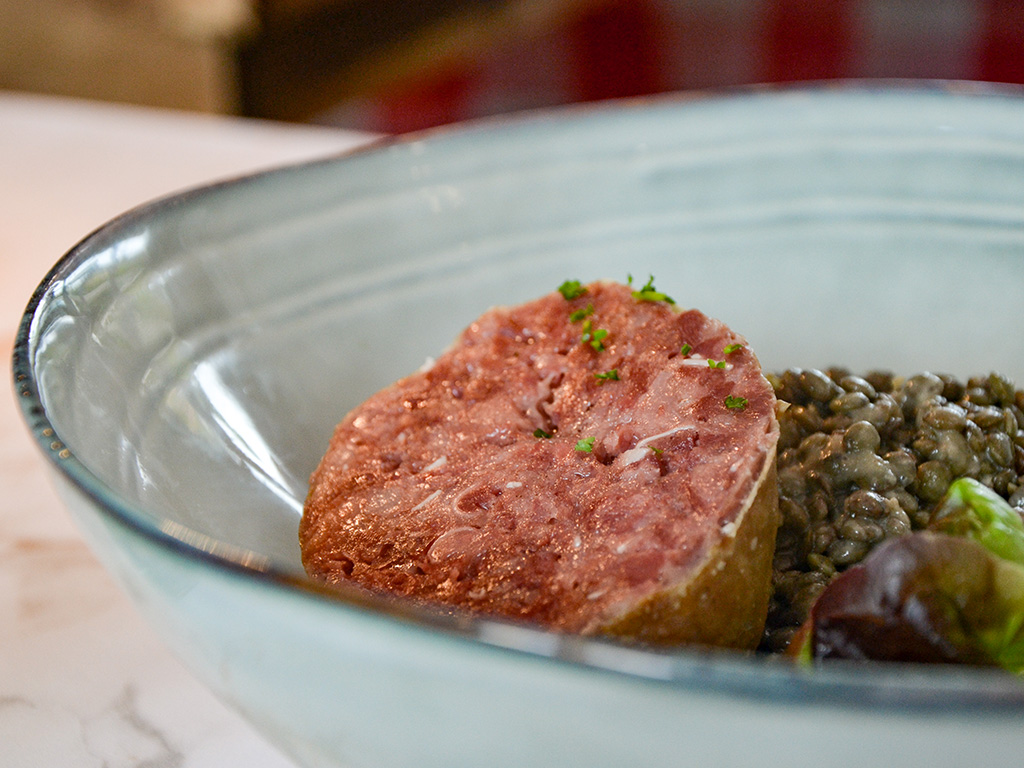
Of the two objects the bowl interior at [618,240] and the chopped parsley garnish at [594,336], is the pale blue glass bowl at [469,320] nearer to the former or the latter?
the bowl interior at [618,240]

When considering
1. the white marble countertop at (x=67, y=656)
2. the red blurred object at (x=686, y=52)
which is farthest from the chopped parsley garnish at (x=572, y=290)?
the red blurred object at (x=686, y=52)

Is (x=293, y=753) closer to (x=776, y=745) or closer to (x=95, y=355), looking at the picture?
(x=776, y=745)

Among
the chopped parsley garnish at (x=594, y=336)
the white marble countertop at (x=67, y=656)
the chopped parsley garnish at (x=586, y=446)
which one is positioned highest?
the chopped parsley garnish at (x=594, y=336)

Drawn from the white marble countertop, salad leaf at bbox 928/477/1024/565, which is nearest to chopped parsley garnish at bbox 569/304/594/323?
salad leaf at bbox 928/477/1024/565

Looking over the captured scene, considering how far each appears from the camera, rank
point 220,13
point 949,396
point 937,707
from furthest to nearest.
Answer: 1. point 220,13
2. point 949,396
3. point 937,707

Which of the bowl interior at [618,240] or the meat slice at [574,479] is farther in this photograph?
the bowl interior at [618,240]

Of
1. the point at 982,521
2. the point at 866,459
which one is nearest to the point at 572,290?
the point at 866,459

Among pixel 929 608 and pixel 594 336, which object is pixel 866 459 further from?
pixel 929 608

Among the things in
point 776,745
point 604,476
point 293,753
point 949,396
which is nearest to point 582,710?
point 776,745
